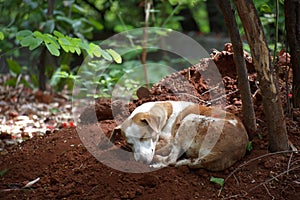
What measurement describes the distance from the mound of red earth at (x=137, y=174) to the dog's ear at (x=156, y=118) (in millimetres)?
276

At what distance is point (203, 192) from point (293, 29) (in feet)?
4.11

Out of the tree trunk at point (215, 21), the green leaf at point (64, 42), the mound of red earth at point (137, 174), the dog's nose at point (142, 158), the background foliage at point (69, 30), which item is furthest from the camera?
the tree trunk at point (215, 21)

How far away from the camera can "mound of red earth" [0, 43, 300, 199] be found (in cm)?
255

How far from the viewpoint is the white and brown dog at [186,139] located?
269cm

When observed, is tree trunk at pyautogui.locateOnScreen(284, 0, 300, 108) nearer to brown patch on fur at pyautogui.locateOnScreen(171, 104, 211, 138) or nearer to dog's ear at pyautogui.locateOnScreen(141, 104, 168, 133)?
brown patch on fur at pyautogui.locateOnScreen(171, 104, 211, 138)

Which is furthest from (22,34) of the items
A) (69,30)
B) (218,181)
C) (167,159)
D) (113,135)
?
(69,30)

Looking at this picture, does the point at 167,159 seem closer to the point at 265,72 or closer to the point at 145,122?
the point at 145,122

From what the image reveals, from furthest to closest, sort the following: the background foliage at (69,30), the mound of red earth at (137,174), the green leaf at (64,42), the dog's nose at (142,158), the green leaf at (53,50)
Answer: the background foliage at (69,30) → the green leaf at (64,42) → the green leaf at (53,50) → the dog's nose at (142,158) → the mound of red earth at (137,174)

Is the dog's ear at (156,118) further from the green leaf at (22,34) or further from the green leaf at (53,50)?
the green leaf at (22,34)

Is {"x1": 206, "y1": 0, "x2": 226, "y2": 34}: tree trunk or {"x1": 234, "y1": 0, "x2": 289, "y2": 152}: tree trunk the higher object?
{"x1": 234, "y1": 0, "x2": 289, "y2": 152}: tree trunk

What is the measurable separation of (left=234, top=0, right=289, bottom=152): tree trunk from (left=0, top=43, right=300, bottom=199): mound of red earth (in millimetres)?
133

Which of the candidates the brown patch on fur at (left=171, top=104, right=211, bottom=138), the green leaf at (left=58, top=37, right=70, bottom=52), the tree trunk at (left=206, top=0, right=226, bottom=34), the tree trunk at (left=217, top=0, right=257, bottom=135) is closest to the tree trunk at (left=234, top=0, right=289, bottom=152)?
the tree trunk at (left=217, top=0, right=257, bottom=135)

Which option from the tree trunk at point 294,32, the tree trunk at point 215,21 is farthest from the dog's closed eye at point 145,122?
the tree trunk at point 215,21

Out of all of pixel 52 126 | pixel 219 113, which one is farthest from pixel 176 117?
pixel 52 126
